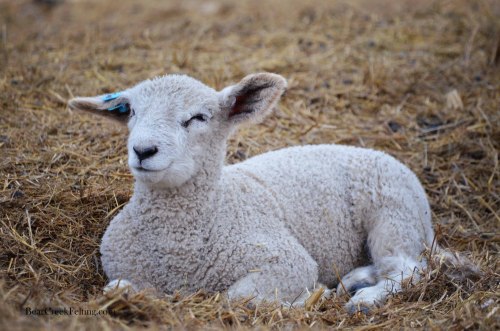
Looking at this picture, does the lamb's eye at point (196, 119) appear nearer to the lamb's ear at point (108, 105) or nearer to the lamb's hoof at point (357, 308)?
the lamb's ear at point (108, 105)

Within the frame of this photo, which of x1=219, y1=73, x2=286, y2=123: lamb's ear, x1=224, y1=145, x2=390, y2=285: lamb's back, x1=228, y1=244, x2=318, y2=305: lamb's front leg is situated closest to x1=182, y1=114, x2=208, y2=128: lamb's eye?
x1=219, y1=73, x2=286, y2=123: lamb's ear

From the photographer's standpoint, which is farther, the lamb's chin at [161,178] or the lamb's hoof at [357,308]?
the lamb's hoof at [357,308]

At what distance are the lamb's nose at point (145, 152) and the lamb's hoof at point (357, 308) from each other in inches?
71.9

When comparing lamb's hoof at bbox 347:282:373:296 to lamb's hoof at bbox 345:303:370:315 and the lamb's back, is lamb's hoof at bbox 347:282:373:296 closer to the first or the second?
the lamb's back

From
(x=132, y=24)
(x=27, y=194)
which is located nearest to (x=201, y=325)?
(x=27, y=194)

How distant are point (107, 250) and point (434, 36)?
7.21 meters

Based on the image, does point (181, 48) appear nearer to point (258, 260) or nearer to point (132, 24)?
point (132, 24)

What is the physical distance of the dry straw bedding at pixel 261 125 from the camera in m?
4.24

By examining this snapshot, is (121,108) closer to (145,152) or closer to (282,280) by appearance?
(145,152)

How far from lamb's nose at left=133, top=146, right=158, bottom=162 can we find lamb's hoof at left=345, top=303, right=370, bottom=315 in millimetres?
1825

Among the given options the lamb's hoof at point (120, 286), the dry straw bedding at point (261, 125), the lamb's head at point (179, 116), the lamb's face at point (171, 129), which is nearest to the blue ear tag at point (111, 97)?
the lamb's head at point (179, 116)

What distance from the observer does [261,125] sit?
287 inches

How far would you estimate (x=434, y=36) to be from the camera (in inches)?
393

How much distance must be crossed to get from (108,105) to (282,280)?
1.89 meters
